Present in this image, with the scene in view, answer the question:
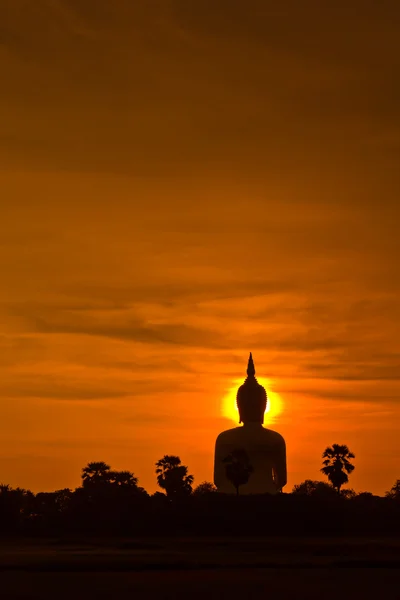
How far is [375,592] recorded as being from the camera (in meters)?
48.6

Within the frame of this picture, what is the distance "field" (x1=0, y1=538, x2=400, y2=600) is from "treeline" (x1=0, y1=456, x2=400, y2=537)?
39.3 m

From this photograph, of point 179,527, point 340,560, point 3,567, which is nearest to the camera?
point 3,567

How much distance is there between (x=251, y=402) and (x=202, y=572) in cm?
11972

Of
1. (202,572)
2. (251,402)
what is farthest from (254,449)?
(202,572)

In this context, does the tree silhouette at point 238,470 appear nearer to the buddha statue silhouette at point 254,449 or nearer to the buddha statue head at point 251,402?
the buddha statue silhouette at point 254,449

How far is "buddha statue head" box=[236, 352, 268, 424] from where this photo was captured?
178 meters

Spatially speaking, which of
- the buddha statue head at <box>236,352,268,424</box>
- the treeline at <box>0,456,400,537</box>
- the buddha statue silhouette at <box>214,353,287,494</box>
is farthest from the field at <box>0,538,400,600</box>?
the buddha statue head at <box>236,352,268,424</box>

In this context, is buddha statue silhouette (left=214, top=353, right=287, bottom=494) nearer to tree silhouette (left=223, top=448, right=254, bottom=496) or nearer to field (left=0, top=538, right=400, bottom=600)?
tree silhouette (left=223, top=448, right=254, bottom=496)

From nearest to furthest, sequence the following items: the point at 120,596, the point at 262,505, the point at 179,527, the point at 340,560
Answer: the point at 120,596
the point at 340,560
the point at 179,527
the point at 262,505

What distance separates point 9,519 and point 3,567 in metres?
72.6

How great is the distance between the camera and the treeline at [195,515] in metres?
124

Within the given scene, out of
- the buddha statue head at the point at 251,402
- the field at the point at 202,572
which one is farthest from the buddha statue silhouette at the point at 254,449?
the field at the point at 202,572

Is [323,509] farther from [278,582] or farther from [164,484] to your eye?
[278,582]

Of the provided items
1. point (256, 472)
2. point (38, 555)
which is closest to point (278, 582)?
point (38, 555)
